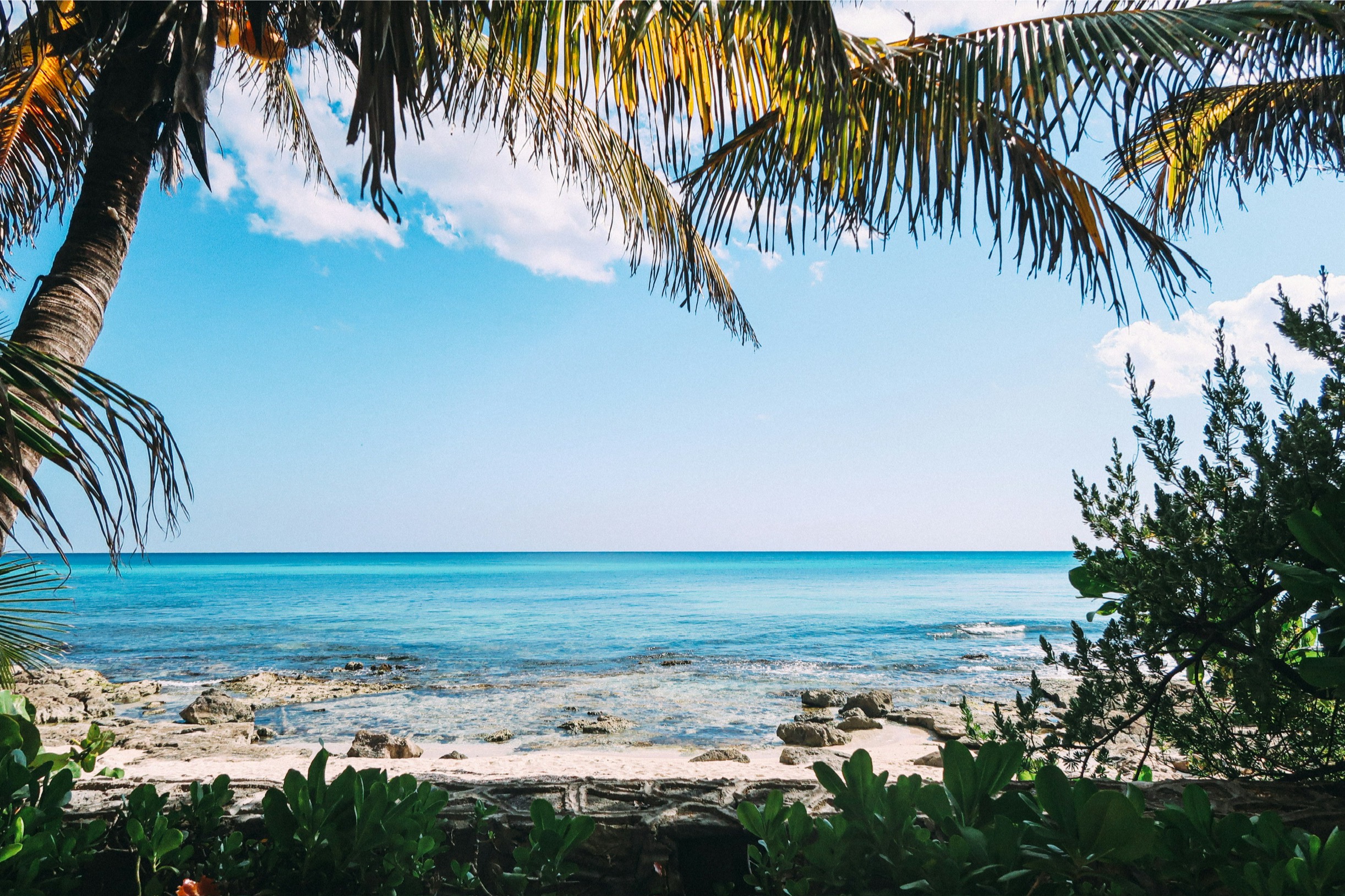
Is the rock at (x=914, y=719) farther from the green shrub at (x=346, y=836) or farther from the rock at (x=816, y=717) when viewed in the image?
the green shrub at (x=346, y=836)

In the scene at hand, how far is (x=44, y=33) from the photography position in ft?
7.53

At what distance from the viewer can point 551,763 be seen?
3.51m

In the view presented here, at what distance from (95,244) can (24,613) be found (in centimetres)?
144

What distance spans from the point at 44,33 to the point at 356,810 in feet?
9.00

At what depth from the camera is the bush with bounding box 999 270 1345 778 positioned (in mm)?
1613

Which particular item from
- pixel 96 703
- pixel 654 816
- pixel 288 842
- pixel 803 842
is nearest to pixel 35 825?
pixel 288 842

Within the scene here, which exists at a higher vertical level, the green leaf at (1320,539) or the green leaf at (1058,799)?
the green leaf at (1320,539)

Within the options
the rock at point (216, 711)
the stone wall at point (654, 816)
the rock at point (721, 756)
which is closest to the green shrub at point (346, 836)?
the stone wall at point (654, 816)

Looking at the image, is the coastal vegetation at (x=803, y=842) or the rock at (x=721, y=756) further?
the rock at (x=721, y=756)

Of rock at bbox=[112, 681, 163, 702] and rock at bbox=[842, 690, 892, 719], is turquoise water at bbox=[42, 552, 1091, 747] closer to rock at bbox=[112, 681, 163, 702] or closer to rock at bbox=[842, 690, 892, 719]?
rock at bbox=[112, 681, 163, 702]

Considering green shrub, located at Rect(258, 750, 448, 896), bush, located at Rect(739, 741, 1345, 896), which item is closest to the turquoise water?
green shrub, located at Rect(258, 750, 448, 896)

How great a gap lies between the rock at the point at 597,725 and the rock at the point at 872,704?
259cm

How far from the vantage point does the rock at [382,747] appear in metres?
5.62

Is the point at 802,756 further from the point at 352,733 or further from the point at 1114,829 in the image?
the point at 1114,829
